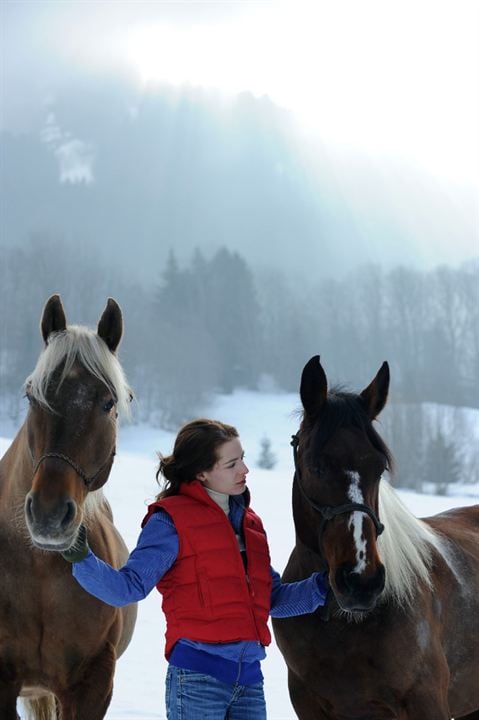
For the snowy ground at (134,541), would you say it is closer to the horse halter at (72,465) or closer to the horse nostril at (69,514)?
the horse halter at (72,465)

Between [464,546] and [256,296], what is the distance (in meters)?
84.6

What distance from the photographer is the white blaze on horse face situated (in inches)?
112

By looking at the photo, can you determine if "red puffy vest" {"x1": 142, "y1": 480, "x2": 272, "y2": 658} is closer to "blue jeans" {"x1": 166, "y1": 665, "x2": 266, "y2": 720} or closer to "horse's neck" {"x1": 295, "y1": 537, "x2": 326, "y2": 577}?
"blue jeans" {"x1": 166, "y1": 665, "x2": 266, "y2": 720}

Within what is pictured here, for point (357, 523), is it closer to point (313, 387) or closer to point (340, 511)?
point (340, 511)

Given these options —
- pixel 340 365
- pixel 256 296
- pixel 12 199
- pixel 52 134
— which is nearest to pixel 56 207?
pixel 12 199

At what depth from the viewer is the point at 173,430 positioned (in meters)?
62.3

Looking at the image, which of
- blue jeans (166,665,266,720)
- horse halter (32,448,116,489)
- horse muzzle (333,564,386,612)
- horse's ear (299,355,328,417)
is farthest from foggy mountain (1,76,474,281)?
horse muzzle (333,564,386,612)

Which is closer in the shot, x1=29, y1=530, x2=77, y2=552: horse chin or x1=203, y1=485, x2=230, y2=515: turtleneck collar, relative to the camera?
x1=29, y1=530, x2=77, y2=552: horse chin

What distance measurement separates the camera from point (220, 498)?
3.21m

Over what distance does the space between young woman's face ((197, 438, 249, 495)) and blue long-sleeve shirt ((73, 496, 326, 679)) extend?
0.13m

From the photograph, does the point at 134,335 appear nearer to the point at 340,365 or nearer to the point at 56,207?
→ the point at 340,365

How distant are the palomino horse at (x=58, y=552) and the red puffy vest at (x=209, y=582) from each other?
0.41 m

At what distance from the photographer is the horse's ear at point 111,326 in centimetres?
362

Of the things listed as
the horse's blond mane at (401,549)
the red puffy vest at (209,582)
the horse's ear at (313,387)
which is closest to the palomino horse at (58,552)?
the red puffy vest at (209,582)
